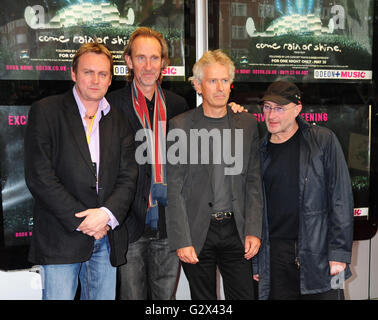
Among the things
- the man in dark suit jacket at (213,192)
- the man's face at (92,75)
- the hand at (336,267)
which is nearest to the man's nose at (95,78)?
the man's face at (92,75)

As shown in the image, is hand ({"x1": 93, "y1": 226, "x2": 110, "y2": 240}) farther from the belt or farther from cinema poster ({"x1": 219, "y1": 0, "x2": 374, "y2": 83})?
cinema poster ({"x1": 219, "y1": 0, "x2": 374, "y2": 83})

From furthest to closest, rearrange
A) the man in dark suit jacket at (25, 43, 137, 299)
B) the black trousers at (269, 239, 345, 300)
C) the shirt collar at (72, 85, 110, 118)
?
the black trousers at (269, 239, 345, 300)
the shirt collar at (72, 85, 110, 118)
the man in dark suit jacket at (25, 43, 137, 299)

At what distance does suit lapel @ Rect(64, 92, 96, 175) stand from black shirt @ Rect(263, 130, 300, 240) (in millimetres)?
980

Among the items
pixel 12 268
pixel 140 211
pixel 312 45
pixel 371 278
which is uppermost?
pixel 312 45

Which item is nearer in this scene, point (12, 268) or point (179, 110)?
point (179, 110)

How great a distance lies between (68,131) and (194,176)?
0.70 metres

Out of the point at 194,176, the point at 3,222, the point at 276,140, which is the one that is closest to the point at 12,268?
the point at 3,222

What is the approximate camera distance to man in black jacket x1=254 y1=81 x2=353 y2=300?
2174mm

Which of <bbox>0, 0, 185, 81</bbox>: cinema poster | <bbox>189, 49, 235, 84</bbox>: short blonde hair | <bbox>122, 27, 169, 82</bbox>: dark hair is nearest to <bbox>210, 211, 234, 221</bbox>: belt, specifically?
<bbox>189, 49, 235, 84</bbox>: short blonde hair

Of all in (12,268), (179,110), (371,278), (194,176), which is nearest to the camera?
(194,176)

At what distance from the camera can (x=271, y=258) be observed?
2299 mm

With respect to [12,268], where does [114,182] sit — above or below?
above

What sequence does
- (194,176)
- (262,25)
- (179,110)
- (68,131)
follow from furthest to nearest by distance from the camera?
(262,25)
(179,110)
(194,176)
(68,131)

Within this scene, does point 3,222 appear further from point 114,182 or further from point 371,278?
point 371,278
